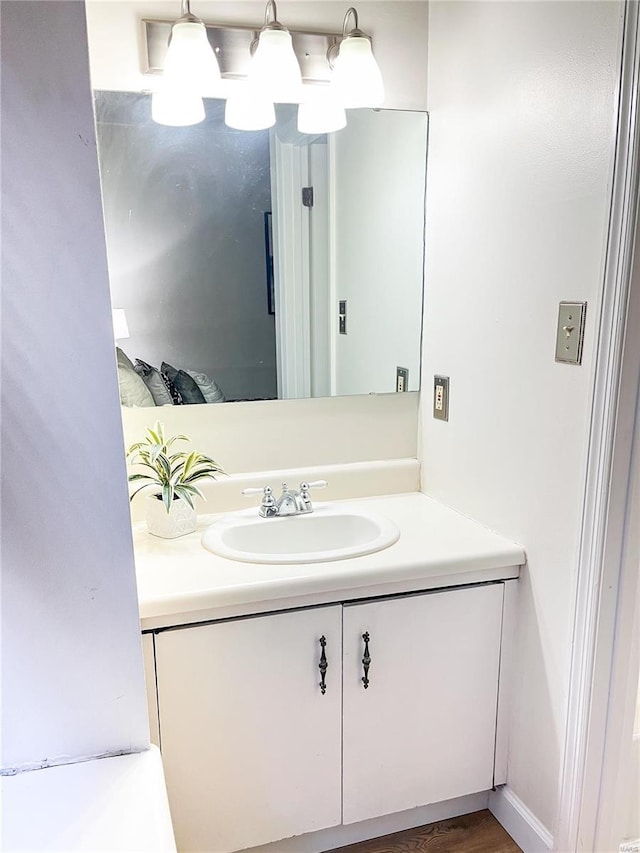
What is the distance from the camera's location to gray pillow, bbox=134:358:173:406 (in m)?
1.64

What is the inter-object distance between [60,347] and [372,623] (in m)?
0.93

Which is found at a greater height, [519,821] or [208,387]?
[208,387]

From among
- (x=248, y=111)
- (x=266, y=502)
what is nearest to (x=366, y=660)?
(x=266, y=502)

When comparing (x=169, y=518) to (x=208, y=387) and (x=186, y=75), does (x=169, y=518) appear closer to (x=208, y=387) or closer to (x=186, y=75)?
(x=208, y=387)

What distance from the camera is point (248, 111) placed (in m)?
1.60

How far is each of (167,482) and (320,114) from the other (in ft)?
3.44

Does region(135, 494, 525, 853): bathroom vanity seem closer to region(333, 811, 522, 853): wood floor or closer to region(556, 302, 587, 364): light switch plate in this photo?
region(333, 811, 522, 853): wood floor

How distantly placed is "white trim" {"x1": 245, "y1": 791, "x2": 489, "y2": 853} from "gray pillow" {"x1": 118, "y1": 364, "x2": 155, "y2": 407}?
112 centimetres

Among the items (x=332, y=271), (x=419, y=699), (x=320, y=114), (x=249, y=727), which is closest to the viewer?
(x=249, y=727)

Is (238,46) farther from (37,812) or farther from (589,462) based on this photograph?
(37,812)

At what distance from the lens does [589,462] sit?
1218 millimetres

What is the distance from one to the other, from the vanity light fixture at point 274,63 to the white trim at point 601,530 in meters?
0.81

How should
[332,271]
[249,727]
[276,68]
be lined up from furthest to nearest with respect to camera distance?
[332,271], [276,68], [249,727]

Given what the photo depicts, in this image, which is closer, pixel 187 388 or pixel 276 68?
pixel 276 68
